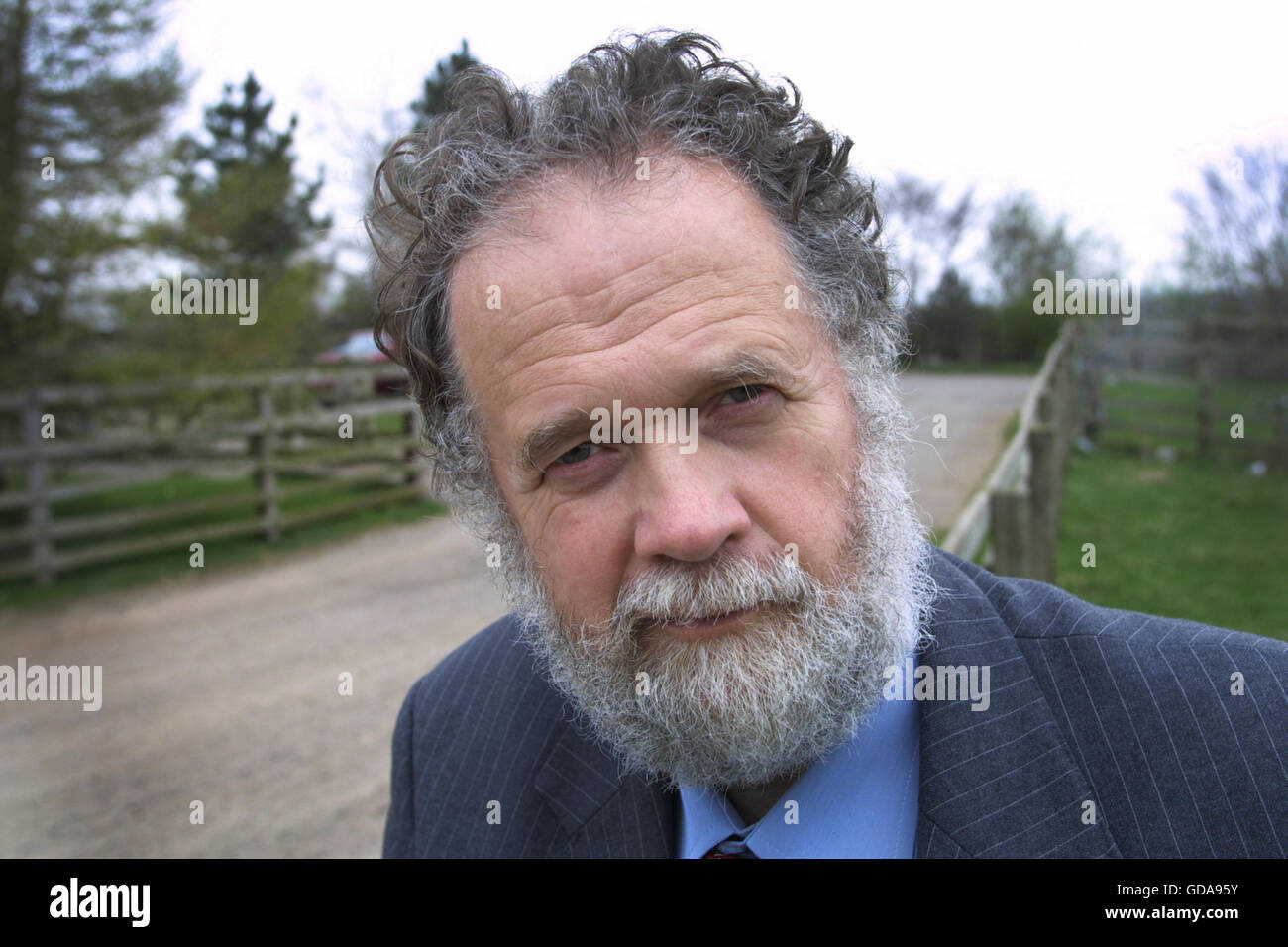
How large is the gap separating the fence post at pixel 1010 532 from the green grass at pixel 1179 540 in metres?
0.21

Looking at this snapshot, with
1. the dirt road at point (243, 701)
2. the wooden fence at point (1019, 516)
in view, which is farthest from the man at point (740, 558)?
the dirt road at point (243, 701)

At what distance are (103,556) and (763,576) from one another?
8934mm

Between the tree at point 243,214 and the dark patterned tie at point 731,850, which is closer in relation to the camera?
the dark patterned tie at point 731,850

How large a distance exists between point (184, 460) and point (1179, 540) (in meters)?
9.80

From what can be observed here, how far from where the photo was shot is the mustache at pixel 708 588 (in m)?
1.36

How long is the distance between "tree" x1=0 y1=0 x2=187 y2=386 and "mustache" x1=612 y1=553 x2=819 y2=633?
9771 millimetres

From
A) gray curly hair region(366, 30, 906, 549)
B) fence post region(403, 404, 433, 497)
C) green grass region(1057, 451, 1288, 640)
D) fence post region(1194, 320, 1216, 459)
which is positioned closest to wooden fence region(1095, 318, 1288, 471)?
fence post region(1194, 320, 1216, 459)

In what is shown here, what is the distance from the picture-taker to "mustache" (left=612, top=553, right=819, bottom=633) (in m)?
1.36

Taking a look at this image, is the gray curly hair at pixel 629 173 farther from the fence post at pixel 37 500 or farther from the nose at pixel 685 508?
the fence post at pixel 37 500

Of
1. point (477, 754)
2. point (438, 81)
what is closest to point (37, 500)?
point (438, 81)

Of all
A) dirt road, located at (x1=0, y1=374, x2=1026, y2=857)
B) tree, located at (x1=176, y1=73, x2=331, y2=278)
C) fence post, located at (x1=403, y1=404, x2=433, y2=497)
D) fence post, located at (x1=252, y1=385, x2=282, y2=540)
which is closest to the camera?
dirt road, located at (x1=0, y1=374, x2=1026, y2=857)

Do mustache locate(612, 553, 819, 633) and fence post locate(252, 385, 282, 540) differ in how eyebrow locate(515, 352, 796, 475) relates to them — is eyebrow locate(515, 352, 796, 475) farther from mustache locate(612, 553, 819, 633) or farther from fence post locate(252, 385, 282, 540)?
fence post locate(252, 385, 282, 540)
